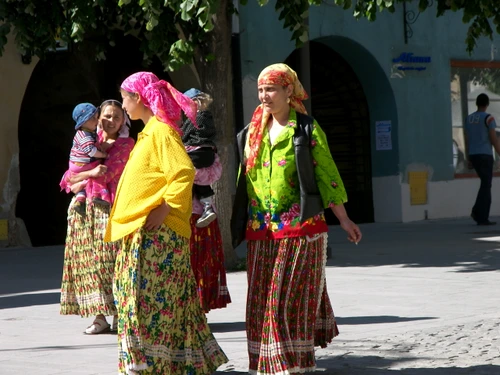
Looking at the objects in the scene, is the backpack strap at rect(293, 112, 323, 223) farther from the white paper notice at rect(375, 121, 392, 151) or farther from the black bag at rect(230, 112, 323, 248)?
the white paper notice at rect(375, 121, 392, 151)

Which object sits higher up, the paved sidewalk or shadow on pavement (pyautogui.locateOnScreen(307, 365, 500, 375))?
shadow on pavement (pyautogui.locateOnScreen(307, 365, 500, 375))

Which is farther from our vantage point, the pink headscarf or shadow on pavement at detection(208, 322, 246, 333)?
shadow on pavement at detection(208, 322, 246, 333)

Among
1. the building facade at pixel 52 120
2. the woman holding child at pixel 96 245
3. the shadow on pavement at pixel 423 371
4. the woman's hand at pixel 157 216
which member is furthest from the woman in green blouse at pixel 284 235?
the building facade at pixel 52 120

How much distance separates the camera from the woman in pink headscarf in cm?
601

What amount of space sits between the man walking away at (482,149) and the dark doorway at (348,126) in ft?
9.12

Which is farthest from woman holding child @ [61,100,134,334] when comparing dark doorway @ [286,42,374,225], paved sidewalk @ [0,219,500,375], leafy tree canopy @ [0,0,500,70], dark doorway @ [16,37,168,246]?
dark doorway @ [286,42,374,225]

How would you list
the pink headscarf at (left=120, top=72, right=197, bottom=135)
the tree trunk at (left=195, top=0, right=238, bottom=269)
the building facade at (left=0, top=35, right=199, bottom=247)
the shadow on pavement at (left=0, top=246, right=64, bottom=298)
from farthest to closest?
the building facade at (left=0, top=35, right=199, bottom=247) < the tree trunk at (left=195, top=0, right=238, bottom=269) < the shadow on pavement at (left=0, top=246, right=64, bottom=298) < the pink headscarf at (left=120, top=72, right=197, bottom=135)

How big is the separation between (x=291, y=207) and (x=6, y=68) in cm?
1101

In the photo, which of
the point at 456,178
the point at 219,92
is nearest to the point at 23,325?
the point at 219,92

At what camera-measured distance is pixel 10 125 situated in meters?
16.8

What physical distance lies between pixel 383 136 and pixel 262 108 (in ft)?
49.2

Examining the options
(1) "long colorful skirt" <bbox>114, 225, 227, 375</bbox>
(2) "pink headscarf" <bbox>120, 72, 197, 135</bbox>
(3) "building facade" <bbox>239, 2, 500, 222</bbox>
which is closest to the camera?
(1) "long colorful skirt" <bbox>114, 225, 227, 375</bbox>

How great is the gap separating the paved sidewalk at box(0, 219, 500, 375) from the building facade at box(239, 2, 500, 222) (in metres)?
5.93

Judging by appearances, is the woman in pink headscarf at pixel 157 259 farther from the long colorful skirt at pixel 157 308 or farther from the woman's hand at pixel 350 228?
the woman's hand at pixel 350 228
